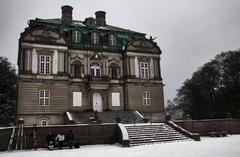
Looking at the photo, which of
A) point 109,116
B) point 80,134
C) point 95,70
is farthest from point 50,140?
point 95,70

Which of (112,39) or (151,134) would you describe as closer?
(151,134)

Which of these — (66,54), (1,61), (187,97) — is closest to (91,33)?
(66,54)

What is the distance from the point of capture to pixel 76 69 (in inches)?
1298

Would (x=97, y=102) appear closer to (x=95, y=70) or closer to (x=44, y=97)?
(x=95, y=70)

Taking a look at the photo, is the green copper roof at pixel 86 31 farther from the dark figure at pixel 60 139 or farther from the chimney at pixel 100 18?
the dark figure at pixel 60 139

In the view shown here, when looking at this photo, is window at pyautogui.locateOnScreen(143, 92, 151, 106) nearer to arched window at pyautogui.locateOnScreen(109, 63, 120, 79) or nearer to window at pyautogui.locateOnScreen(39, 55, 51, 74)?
arched window at pyautogui.locateOnScreen(109, 63, 120, 79)

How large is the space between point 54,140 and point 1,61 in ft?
103

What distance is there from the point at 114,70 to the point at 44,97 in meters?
9.81

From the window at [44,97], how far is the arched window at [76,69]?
419 cm

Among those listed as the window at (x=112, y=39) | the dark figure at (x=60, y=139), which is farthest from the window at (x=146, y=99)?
the dark figure at (x=60, y=139)

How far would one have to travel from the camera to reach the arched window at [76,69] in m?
32.7

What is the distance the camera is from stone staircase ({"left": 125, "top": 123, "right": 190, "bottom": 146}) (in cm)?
2203

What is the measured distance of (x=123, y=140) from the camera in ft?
67.5

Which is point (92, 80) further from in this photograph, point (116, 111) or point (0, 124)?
point (0, 124)
